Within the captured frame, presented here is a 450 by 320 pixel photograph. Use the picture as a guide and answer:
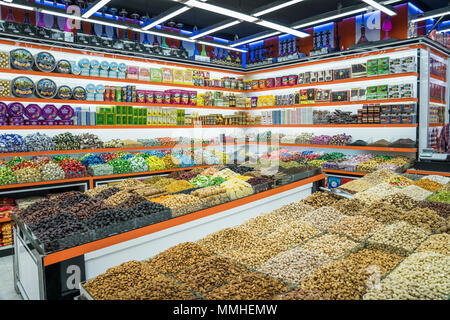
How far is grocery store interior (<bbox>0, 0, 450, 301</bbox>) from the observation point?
6.73ft

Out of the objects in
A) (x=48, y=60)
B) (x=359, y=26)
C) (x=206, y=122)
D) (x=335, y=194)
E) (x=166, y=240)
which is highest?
(x=359, y=26)

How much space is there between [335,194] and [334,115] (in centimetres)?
331

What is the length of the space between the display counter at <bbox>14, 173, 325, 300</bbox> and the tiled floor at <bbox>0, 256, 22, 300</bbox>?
83 millimetres

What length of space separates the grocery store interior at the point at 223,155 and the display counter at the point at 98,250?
0.05 feet

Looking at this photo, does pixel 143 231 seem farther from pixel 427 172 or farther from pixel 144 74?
pixel 427 172

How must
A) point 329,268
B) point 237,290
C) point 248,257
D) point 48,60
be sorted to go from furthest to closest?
1. point 48,60
2. point 248,257
3. point 329,268
4. point 237,290

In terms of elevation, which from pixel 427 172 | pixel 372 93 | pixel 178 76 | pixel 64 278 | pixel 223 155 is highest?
pixel 178 76

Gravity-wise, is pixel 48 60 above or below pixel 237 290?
above

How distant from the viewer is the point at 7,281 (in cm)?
333

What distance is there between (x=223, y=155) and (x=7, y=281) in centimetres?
402

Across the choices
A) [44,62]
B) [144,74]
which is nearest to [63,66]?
[44,62]

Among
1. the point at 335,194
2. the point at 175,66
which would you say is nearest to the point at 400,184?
the point at 335,194
